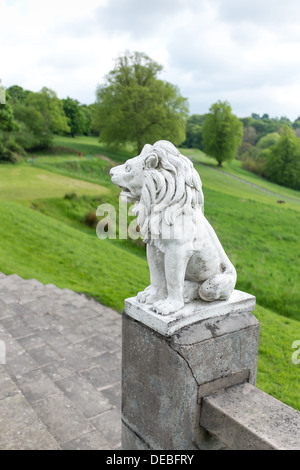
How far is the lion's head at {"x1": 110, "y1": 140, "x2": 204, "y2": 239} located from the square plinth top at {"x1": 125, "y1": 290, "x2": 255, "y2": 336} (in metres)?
0.50

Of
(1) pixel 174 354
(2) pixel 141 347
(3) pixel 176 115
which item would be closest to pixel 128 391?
(2) pixel 141 347

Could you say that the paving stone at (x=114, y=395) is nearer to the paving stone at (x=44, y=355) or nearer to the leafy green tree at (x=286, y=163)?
the paving stone at (x=44, y=355)

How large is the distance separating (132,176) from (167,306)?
2.73 ft

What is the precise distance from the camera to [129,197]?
237 cm

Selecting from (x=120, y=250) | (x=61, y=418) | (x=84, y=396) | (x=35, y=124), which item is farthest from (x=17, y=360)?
(x=35, y=124)

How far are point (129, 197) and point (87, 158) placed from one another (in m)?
30.8

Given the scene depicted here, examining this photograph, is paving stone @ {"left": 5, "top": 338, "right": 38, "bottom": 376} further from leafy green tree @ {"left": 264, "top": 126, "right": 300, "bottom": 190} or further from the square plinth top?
leafy green tree @ {"left": 264, "top": 126, "right": 300, "bottom": 190}

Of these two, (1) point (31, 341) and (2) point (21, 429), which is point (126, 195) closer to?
(2) point (21, 429)

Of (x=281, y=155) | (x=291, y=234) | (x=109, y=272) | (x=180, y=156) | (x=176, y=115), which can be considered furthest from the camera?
(x=281, y=155)

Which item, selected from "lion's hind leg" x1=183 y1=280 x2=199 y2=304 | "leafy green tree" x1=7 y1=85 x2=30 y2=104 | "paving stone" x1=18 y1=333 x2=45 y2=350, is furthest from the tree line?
"lion's hind leg" x1=183 y1=280 x2=199 y2=304

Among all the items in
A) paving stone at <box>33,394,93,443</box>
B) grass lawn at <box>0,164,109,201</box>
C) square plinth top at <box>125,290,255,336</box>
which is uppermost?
square plinth top at <box>125,290,255,336</box>

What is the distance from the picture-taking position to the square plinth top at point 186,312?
83.4 inches

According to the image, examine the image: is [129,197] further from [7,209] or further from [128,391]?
[7,209]

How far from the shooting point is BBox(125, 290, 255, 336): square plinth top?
212 cm
